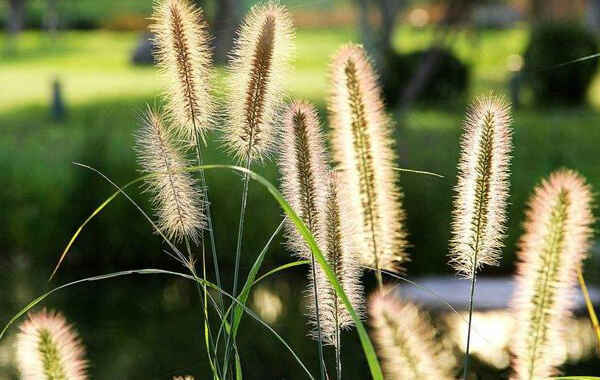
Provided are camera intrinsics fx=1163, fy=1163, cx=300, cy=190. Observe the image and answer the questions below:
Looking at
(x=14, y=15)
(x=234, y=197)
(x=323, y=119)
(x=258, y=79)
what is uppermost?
(x=14, y=15)

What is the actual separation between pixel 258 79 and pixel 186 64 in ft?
0.42

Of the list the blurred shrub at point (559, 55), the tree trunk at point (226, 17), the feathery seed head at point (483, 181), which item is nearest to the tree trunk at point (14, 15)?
the tree trunk at point (226, 17)

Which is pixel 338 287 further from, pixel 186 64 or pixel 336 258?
pixel 186 64

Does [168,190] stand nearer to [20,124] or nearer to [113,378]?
[113,378]

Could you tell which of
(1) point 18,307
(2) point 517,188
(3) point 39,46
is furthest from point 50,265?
(3) point 39,46

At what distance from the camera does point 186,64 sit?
1.63 meters

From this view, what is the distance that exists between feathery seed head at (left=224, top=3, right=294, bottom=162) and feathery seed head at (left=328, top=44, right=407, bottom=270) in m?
0.08

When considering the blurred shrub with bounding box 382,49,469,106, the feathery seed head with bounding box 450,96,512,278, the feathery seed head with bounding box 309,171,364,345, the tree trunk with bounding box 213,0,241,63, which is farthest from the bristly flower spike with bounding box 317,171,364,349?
the tree trunk with bounding box 213,0,241,63

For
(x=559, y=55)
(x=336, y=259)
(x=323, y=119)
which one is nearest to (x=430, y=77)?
(x=559, y=55)

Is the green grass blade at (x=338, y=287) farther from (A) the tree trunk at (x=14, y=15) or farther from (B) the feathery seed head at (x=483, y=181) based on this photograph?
(A) the tree trunk at (x=14, y=15)

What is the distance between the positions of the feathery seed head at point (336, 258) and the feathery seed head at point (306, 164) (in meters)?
0.01

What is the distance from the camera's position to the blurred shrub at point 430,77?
46.6 feet

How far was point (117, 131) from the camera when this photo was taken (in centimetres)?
1392

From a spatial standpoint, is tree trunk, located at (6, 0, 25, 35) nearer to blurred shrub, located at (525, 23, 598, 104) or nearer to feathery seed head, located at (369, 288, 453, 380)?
blurred shrub, located at (525, 23, 598, 104)
